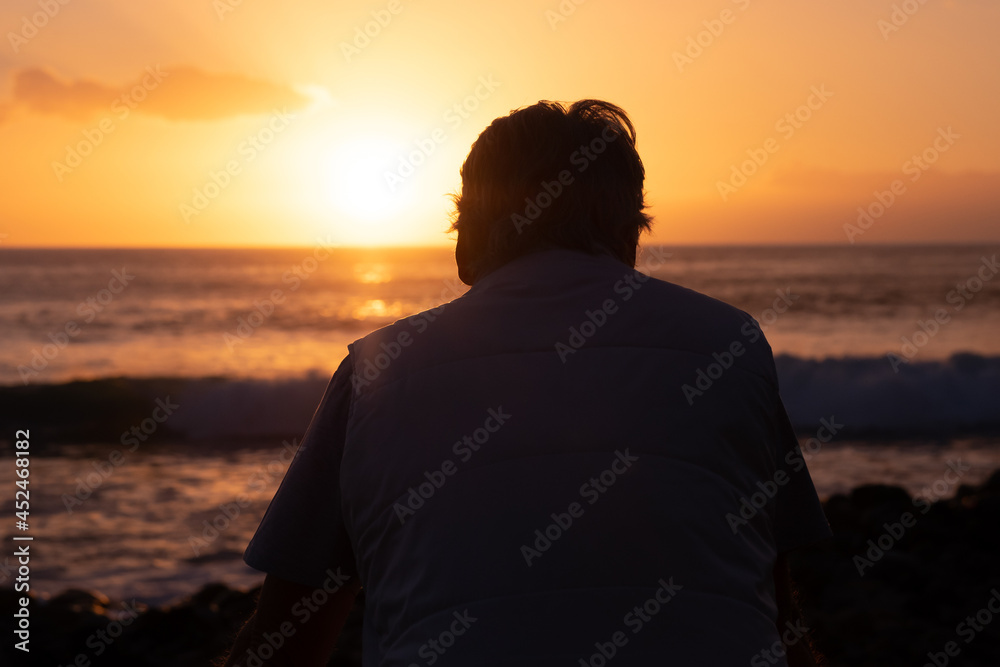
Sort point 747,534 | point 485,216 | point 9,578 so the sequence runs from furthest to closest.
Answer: point 9,578, point 485,216, point 747,534

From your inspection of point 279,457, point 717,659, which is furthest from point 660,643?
point 279,457

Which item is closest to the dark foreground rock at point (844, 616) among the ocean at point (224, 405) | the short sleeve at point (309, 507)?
the ocean at point (224, 405)

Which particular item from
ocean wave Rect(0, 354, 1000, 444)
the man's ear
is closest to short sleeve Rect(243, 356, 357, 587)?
the man's ear

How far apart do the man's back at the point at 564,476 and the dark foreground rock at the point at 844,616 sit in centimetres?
364

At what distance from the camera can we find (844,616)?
205 inches

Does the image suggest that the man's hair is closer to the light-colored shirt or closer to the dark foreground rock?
the light-colored shirt

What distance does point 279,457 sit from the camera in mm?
12172

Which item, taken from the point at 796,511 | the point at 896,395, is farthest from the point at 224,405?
the point at 796,511

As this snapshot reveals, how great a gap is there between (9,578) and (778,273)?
60.9 meters

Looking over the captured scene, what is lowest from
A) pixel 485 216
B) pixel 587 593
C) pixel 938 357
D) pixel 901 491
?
pixel 938 357

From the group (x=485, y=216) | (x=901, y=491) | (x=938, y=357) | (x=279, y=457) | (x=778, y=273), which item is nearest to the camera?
(x=485, y=216)

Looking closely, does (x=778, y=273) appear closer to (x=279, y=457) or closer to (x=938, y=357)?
(x=938, y=357)

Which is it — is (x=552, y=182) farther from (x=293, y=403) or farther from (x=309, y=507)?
(x=293, y=403)

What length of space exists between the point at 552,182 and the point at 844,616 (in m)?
4.66
